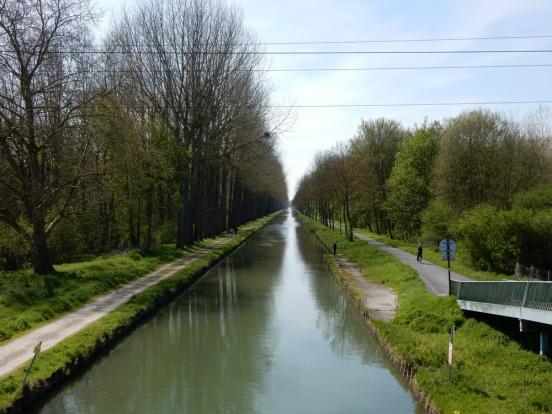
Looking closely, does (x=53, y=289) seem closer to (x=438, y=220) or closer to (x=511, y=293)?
(x=511, y=293)

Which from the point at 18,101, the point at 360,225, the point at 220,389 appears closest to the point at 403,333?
the point at 220,389

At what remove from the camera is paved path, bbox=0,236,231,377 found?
1366cm

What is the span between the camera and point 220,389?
13.7 metres

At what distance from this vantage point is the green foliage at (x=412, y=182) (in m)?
54.2

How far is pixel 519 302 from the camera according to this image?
47.9 feet

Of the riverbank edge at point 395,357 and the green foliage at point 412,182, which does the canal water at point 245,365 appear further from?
the green foliage at point 412,182

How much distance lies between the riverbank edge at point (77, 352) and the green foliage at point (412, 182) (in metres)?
33.4

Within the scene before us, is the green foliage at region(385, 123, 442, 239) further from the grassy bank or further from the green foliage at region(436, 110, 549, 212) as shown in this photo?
the grassy bank

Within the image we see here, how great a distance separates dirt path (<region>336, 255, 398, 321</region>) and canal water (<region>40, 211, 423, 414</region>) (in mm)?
744

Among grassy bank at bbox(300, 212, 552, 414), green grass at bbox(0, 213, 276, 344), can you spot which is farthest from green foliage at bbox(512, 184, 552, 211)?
green grass at bbox(0, 213, 276, 344)

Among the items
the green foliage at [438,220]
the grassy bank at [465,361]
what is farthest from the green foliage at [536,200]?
the grassy bank at [465,361]

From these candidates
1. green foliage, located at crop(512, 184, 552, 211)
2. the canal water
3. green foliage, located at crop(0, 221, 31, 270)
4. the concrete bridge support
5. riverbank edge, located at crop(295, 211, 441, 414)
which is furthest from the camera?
green foliage, located at crop(512, 184, 552, 211)

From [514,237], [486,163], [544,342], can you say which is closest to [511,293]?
[544,342]

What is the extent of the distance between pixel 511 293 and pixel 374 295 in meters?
10.3
